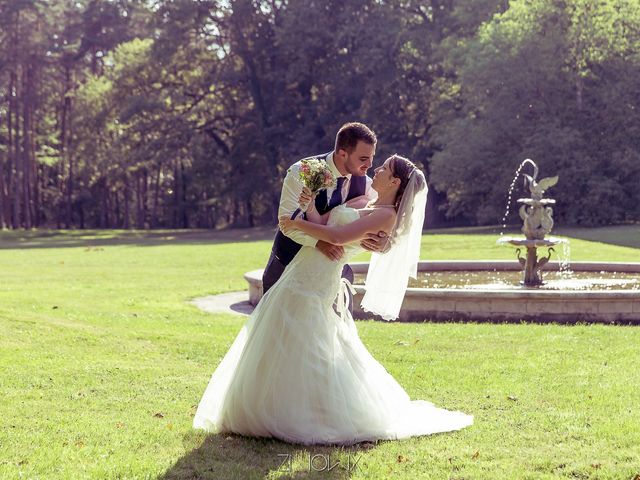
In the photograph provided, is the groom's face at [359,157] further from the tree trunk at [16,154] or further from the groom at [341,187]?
the tree trunk at [16,154]

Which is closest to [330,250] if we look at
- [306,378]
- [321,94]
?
[306,378]

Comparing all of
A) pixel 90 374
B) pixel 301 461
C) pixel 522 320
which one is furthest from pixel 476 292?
pixel 301 461

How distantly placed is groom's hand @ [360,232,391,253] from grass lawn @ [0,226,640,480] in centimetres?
132

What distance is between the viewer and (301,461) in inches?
227

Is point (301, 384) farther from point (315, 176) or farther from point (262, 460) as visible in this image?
point (315, 176)

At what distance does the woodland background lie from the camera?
41750 millimetres

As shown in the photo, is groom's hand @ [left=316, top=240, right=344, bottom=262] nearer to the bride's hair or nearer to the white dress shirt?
the white dress shirt

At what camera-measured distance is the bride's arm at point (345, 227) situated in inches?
241

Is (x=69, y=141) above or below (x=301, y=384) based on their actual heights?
above

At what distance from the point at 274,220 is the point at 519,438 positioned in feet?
169

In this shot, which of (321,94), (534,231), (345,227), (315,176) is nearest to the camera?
(315,176)

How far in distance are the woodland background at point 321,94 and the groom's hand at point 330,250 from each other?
3532cm

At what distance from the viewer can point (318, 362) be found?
6.33 metres

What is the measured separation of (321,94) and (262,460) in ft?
159
